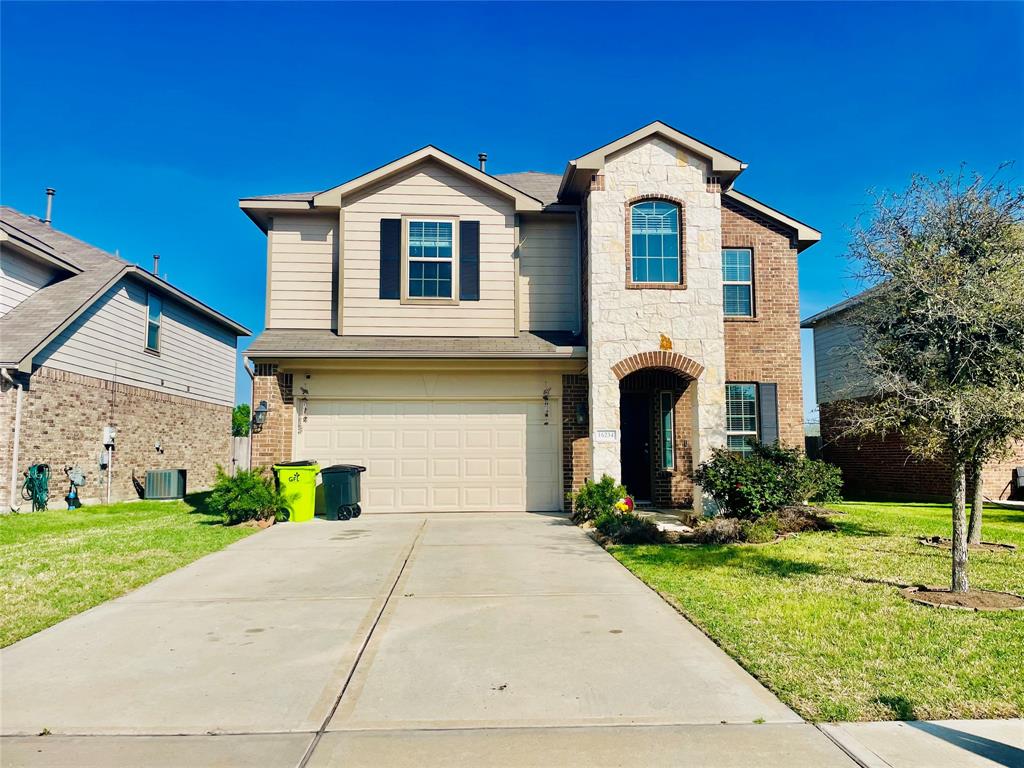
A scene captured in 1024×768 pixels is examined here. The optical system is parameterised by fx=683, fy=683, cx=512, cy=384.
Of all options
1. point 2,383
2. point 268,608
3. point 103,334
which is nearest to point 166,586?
point 268,608

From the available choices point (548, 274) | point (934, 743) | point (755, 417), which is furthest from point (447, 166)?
point (934, 743)

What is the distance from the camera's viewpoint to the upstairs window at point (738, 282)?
13.2 m

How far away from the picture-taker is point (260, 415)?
40.3 feet

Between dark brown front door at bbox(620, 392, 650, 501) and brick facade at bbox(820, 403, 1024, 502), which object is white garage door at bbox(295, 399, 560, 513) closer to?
dark brown front door at bbox(620, 392, 650, 501)

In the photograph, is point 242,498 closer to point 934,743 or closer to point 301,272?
point 301,272

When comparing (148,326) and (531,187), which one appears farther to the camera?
(148,326)

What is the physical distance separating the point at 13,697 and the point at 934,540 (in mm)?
10182

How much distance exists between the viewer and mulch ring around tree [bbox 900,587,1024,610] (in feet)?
19.2

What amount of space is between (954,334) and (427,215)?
9.59 m

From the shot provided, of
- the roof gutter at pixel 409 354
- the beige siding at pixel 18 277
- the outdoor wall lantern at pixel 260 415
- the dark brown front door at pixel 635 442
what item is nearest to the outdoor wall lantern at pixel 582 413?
the roof gutter at pixel 409 354

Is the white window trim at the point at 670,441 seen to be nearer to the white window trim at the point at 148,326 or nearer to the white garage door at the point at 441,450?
the white garage door at the point at 441,450

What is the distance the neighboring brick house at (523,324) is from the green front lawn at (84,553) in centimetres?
233

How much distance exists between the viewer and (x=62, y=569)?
7539 millimetres

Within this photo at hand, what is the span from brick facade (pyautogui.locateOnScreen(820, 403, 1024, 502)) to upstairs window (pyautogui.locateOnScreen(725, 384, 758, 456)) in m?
2.33
